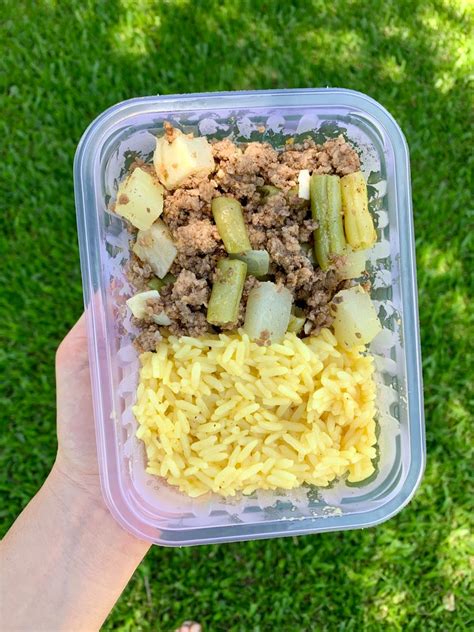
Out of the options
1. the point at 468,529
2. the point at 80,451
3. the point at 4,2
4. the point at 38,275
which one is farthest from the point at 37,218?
the point at 468,529

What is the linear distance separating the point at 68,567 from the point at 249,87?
217cm

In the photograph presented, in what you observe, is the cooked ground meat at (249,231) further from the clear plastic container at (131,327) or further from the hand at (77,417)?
the hand at (77,417)

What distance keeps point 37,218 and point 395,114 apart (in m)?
1.72

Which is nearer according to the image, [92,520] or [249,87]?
[92,520]

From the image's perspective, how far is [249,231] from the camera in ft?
6.05

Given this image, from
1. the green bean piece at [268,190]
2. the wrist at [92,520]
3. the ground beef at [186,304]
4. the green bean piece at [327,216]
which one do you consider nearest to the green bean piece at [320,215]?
the green bean piece at [327,216]

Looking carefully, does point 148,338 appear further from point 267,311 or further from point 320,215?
point 320,215

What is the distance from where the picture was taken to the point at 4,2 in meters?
3.03

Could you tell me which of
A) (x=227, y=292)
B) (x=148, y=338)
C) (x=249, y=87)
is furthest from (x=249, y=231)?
(x=249, y=87)

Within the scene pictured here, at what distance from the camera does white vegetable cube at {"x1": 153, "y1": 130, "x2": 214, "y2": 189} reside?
1792 mm

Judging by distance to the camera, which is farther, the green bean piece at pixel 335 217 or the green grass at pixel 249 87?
the green grass at pixel 249 87

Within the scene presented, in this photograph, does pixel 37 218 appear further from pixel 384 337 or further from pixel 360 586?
pixel 360 586

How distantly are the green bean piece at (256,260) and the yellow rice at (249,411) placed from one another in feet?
0.59

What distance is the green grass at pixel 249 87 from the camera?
2.89m
